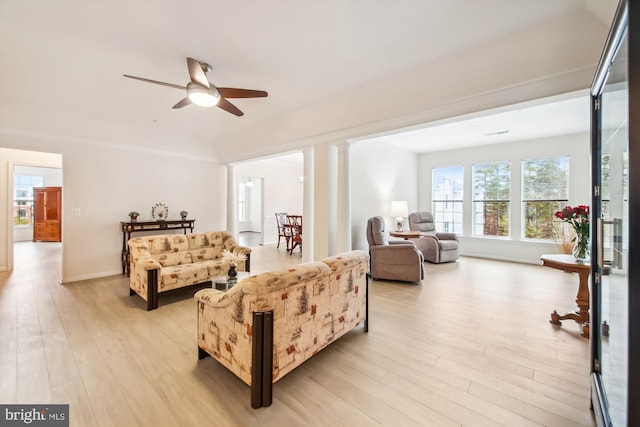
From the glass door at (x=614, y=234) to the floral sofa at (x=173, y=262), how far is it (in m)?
3.39

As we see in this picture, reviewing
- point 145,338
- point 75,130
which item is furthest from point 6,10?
point 145,338

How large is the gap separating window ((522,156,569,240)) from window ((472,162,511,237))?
14.1 inches

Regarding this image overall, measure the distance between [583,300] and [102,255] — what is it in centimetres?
721

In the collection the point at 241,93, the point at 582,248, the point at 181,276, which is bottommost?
the point at 181,276

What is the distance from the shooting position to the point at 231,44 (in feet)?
8.39

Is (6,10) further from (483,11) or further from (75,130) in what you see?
(483,11)

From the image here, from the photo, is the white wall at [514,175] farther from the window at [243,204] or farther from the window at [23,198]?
the window at [23,198]

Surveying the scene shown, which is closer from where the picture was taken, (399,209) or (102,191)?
(102,191)

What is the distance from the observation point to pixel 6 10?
2100mm

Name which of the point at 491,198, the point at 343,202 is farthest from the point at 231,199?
the point at 491,198

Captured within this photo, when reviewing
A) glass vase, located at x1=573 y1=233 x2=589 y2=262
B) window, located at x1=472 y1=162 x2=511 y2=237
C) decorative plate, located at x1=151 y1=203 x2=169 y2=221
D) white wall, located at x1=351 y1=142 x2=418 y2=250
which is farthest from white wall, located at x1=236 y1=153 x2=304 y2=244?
glass vase, located at x1=573 y1=233 x2=589 y2=262

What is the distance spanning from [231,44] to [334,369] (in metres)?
3.12

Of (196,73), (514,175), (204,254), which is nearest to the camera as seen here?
(196,73)

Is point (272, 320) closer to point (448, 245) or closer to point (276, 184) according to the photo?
point (448, 245)
